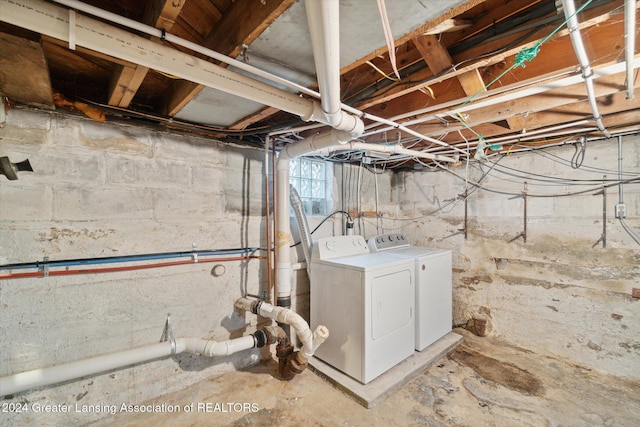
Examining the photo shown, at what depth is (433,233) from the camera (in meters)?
3.28

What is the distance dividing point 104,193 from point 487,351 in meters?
3.50

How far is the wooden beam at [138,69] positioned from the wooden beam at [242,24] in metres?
0.19

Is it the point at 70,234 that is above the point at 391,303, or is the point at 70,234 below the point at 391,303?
above

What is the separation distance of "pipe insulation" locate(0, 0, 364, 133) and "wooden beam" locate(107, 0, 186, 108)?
0.09 meters

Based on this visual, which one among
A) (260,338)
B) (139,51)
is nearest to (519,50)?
(139,51)

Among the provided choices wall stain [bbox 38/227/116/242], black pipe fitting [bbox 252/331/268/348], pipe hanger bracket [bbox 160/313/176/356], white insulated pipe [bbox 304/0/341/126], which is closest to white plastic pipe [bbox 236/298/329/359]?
black pipe fitting [bbox 252/331/268/348]

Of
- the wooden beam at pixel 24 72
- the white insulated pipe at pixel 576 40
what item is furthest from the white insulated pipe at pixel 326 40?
the wooden beam at pixel 24 72

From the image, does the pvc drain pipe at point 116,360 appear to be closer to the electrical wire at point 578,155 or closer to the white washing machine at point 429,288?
the white washing machine at point 429,288

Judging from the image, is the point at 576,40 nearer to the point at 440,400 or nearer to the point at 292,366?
the point at 440,400

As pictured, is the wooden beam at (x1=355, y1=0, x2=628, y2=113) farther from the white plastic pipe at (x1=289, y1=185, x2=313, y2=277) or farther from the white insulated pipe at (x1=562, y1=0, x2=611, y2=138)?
the white plastic pipe at (x1=289, y1=185, x2=313, y2=277)

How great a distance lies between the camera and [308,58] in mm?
1093

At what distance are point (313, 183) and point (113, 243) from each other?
5.93ft

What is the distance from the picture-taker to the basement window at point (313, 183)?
2.70m

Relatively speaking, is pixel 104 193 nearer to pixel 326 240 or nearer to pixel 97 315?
pixel 97 315
